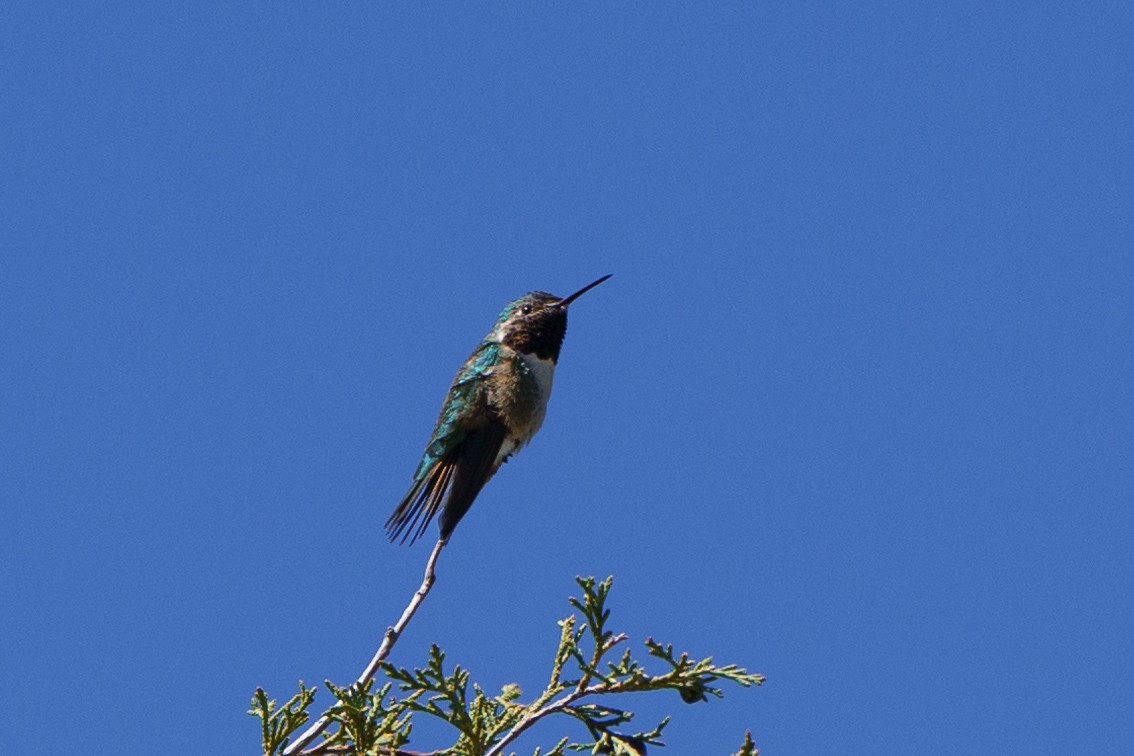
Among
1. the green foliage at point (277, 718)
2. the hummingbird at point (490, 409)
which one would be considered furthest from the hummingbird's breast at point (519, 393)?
the green foliage at point (277, 718)

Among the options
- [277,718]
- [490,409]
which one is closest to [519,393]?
[490,409]

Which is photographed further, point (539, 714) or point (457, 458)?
point (457, 458)

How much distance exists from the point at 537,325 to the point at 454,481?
1132mm

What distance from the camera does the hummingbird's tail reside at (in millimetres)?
6645

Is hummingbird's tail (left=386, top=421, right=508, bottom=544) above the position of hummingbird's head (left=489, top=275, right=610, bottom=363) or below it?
below

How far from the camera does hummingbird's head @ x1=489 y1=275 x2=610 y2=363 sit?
7477 millimetres

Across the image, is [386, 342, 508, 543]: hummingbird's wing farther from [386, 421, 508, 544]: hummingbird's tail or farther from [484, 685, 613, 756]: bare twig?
[484, 685, 613, 756]: bare twig

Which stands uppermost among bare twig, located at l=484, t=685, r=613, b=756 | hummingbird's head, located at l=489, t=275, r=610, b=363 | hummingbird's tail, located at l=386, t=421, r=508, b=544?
hummingbird's head, located at l=489, t=275, r=610, b=363

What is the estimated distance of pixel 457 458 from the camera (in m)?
6.96

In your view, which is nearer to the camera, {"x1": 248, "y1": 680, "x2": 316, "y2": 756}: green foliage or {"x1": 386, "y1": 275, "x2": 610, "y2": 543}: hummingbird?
{"x1": 248, "y1": 680, "x2": 316, "y2": 756}: green foliage

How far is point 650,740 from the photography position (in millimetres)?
4816

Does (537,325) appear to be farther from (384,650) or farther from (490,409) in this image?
(384,650)

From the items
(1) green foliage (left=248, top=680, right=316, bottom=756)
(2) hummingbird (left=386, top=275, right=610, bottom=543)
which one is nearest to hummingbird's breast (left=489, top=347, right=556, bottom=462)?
(2) hummingbird (left=386, top=275, right=610, bottom=543)

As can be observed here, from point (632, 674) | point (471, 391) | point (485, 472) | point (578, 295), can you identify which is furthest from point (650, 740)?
point (578, 295)
